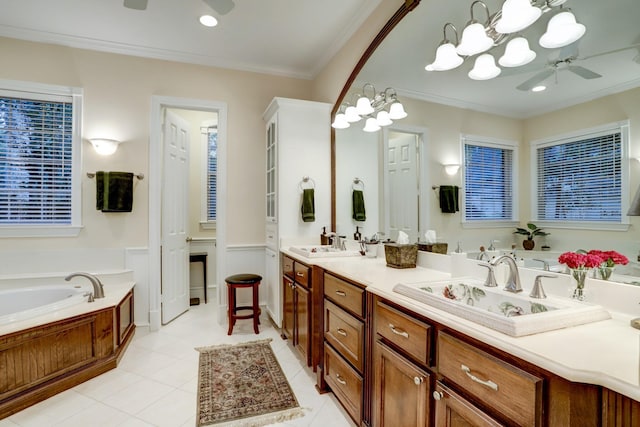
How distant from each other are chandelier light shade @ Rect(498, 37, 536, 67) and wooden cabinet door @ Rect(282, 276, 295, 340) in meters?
2.07

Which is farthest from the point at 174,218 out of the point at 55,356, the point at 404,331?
the point at 404,331

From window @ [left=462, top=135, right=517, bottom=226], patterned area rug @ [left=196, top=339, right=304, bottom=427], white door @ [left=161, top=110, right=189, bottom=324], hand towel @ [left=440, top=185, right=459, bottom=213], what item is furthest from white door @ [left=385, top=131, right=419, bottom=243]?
white door @ [left=161, top=110, right=189, bottom=324]

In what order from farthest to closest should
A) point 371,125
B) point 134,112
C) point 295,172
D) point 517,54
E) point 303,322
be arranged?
point 134,112, point 295,172, point 371,125, point 303,322, point 517,54

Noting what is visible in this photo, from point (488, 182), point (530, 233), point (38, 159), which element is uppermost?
point (38, 159)

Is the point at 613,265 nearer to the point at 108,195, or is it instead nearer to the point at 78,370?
the point at 78,370

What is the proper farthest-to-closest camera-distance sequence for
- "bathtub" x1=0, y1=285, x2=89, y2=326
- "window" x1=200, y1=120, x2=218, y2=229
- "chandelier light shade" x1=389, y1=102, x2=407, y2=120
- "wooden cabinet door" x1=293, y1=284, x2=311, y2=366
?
"window" x1=200, y1=120, x2=218, y2=229, "bathtub" x1=0, y1=285, x2=89, y2=326, "wooden cabinet door" x1=293, y1=284, x2=311, y2=366, "chandelier light shade" x1=389, y1=102, x2=407, y2=120

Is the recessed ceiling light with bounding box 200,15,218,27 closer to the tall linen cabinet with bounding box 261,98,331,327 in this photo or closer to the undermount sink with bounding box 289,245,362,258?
the tall linen cabinet with bounding box 261,98,331,327

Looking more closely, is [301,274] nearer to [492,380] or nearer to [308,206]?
[308,206]

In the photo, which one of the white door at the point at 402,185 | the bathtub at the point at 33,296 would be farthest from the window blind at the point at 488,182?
the bathtub at the point at 33,296

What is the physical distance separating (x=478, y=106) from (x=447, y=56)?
1.06ft

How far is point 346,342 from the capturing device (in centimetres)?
184

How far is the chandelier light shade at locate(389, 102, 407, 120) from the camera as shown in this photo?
2189 millimetres

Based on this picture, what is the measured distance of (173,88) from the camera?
3441 millimetres

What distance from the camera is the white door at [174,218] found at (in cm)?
351
